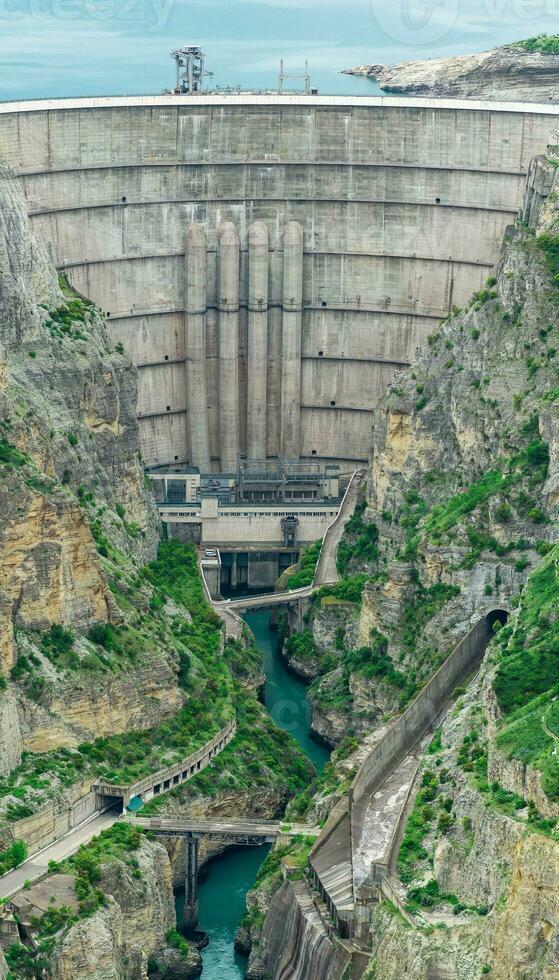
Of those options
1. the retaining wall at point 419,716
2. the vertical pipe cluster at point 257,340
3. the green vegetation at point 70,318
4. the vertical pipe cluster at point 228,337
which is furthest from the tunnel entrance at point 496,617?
the vertical pipe cluster at point 257,340

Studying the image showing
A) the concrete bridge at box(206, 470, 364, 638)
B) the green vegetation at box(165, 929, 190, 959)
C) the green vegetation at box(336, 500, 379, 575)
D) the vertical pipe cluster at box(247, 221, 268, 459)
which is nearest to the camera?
the green vegetation at box(165, 929, 190, 959)

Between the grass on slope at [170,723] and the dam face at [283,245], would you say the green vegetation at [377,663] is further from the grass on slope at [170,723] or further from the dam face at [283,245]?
the dam face at [283,245]

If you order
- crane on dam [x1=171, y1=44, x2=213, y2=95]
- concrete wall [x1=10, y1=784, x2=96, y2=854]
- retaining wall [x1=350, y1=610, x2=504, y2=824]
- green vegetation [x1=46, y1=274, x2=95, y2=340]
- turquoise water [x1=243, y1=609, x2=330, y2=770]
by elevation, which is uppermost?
crane on dam [x1=171, y1=44, x2=213, y2=95]

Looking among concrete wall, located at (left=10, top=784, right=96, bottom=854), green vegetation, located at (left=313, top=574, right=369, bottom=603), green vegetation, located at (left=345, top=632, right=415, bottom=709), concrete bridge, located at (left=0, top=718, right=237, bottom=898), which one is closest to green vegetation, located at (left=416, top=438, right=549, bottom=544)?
green vegetation, located at (left=345, top=632, right=415, bottom=709)

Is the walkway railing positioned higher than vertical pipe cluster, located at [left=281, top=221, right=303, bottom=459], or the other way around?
vertical pipe cluster, located at [left=281, top=221, right=303, bottom=459]

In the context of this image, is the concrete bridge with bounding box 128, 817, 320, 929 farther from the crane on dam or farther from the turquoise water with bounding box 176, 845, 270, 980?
the crane on dam
